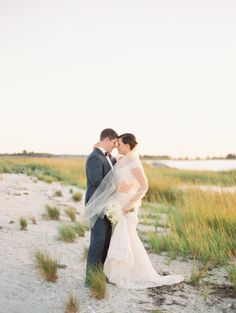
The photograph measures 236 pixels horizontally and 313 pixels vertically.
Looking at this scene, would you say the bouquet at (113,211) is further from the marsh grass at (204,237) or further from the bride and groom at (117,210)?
the marsh grass at (204,237)

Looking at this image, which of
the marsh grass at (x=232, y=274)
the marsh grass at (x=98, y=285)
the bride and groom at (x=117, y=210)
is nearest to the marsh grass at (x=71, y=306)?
the marsh grass at (x=98, y=285)

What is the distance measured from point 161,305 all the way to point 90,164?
65.7 inches

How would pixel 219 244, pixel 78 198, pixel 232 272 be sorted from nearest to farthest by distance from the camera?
1. pixel 232 272
2. pixel 219 244
3. pixel 78 198

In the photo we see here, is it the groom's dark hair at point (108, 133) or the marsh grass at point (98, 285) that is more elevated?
the groom's dark hair at point (108, 133)

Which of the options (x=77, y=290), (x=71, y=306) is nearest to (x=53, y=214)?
(x=77, y=290)

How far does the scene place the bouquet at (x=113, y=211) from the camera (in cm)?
557

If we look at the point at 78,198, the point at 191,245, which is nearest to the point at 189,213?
the point at 191,245

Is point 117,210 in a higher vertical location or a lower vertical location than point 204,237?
higher

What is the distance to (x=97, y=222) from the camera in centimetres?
564

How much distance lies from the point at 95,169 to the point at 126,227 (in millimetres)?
820

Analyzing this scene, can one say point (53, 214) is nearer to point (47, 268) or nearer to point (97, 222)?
point (47, 268)

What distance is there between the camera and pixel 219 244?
740cm

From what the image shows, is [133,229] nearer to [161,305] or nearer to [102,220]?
[102,220]

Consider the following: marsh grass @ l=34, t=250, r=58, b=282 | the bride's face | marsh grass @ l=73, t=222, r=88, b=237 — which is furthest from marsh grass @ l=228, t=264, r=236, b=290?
marsh grass @ l=73, t=222, r=88, b=237
